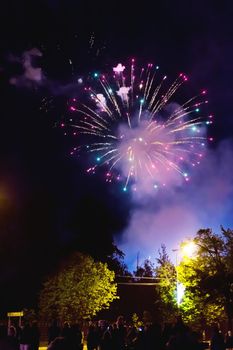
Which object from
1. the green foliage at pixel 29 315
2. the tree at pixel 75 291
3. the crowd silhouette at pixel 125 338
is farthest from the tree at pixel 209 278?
the crowd silhouette at pixel 125 338

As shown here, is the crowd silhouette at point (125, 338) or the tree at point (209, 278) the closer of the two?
the crowd silhouette at point (125, 338)

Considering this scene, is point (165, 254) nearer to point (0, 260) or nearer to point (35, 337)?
point (0, 260)

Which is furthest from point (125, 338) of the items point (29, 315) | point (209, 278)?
point (29, 315)

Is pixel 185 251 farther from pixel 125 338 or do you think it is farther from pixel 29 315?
pixel 125 338

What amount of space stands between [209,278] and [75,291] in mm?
10602

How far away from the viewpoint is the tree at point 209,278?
3897 cm

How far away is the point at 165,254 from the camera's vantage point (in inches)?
2432

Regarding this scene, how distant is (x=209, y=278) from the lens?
39.5m

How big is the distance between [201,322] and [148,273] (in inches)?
1714

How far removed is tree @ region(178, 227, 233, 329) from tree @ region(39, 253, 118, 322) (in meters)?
6.71

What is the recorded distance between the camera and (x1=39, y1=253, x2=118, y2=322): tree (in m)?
42.0

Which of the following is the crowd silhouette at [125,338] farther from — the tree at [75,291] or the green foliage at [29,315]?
the green foliage at [29,315]

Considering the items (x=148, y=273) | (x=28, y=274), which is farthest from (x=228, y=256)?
(x=148, y=273)

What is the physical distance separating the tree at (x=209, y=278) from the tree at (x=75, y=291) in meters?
6.71
